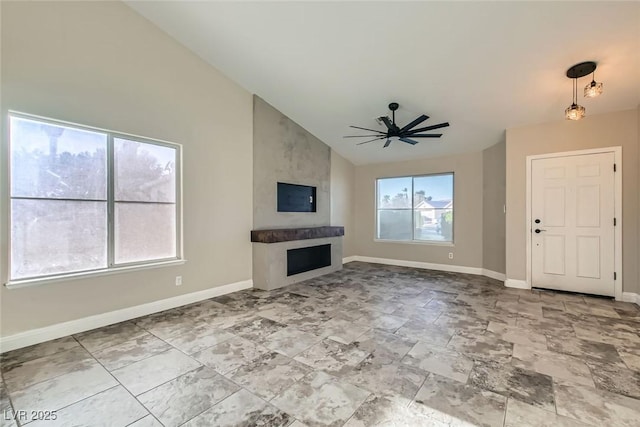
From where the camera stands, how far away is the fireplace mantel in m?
4.74

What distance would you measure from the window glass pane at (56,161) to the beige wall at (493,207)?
631 cm

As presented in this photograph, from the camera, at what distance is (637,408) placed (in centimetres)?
184

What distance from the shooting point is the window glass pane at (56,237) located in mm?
2764

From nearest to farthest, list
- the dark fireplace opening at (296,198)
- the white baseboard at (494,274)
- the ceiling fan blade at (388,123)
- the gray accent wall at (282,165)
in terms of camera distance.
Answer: the ceiling fan blade at (388,123), the gray accent wall at (282,165), the white baseboard at (494,274), the dark fireplace opening at (296,198)

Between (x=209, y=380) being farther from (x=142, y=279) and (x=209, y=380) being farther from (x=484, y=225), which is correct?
(x=484, y=225)

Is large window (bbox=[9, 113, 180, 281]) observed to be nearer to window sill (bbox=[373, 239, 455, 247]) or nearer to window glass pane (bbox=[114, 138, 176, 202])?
window glass pane (bbox=[114, 138, 176, 202])

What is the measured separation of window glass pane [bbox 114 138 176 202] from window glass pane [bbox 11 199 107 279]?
14.3 inches

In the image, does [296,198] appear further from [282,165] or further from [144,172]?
[144,172]

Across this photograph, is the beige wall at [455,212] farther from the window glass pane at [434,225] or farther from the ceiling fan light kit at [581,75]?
the ceiling fan light kit at [581,75]

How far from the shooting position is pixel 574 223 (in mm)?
4426

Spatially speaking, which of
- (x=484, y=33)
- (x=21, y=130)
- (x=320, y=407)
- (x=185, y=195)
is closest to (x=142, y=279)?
(x=185, y=195)

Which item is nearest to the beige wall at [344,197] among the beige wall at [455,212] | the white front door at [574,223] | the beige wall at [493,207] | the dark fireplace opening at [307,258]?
the beige wall at [455,212]

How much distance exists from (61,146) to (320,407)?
3622 millimetres

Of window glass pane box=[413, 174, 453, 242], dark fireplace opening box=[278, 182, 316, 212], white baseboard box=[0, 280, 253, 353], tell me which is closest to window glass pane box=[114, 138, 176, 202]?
white baseboard box=[0, 280, 253, 353]
